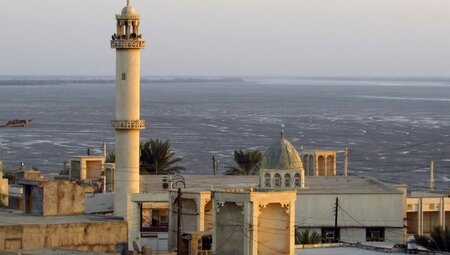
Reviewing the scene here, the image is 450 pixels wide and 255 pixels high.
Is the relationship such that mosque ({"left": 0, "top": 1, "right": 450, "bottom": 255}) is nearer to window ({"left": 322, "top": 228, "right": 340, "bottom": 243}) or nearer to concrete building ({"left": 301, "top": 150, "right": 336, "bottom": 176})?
window ({"left": 322, "top": 228, "right": 340, "bottom": 243})

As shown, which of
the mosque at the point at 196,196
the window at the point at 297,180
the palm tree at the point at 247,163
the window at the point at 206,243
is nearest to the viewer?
the window at the point at 206,243

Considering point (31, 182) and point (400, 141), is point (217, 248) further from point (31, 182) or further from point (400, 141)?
point (400, 141)

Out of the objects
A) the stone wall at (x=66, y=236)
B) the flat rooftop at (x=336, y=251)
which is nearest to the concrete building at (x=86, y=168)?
the flat rooftop at (x=336, y=251)

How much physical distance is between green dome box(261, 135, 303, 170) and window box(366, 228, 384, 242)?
159 inches

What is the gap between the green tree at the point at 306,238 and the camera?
42.9 m

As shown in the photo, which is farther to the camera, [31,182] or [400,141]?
[400,141]

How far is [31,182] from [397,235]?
20464 mm

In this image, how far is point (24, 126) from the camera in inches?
6255

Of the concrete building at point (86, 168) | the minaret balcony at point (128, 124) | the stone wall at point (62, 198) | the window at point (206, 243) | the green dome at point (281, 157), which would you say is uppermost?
the minaret balcony at point (128, 124)

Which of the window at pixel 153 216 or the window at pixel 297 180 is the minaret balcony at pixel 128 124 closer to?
the window at pixel 153 216

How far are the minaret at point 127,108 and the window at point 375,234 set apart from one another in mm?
9188

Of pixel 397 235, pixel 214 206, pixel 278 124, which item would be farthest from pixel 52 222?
pixel 278 124

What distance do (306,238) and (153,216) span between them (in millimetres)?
9109

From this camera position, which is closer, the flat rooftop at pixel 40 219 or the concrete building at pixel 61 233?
the concrete building at pixel 61 233
